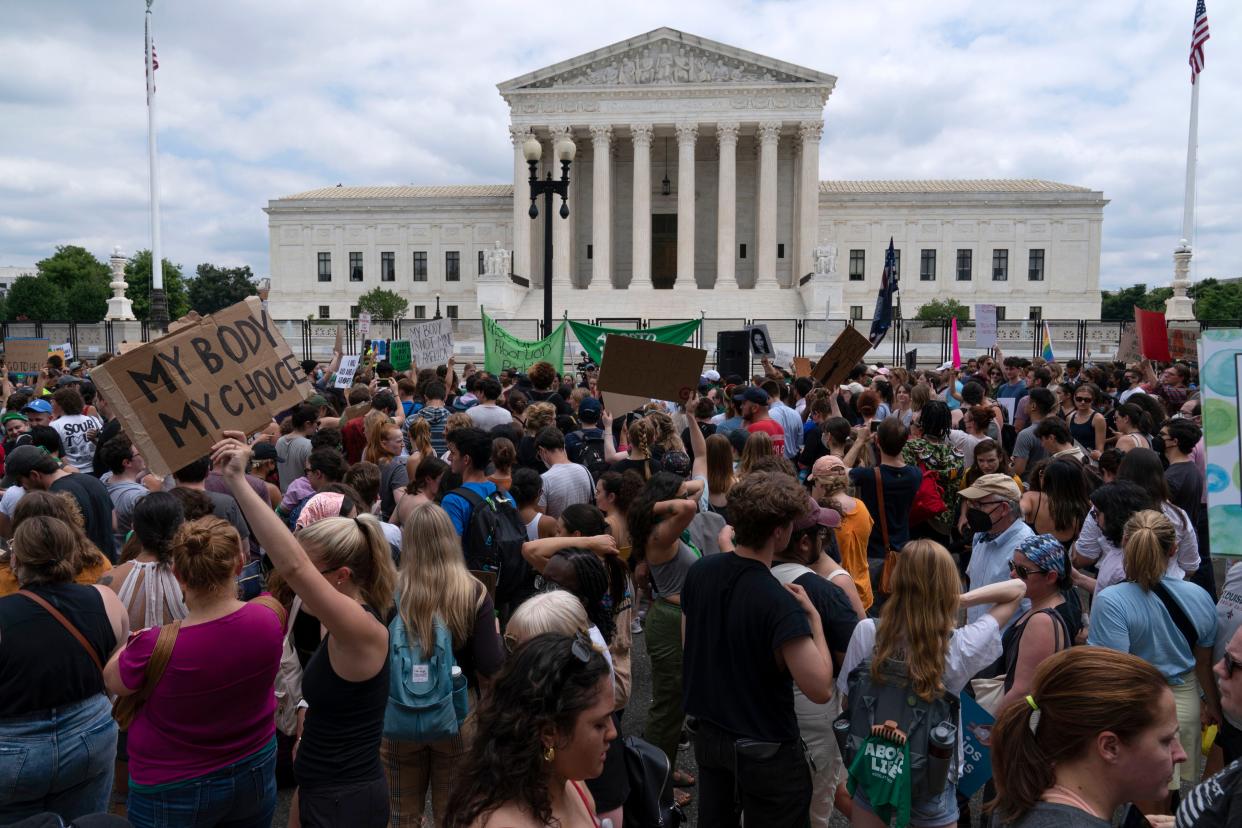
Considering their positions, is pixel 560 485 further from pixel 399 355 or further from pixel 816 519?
pixel 399 355

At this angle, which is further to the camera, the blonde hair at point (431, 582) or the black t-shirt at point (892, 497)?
the black t-shirt at point (892, 497)

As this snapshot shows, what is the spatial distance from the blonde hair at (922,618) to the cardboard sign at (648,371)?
4614mm

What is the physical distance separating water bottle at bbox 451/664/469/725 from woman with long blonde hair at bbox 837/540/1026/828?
1.59 m

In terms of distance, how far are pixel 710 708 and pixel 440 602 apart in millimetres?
1174

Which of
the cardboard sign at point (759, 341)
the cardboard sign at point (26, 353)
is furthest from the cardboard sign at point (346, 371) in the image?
the cardboard sign at point (26, 353)

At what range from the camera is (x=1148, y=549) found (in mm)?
4172

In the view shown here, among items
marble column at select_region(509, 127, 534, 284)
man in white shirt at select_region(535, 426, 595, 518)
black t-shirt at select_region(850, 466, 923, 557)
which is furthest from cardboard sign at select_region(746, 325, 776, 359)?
marble column at select_region(509, 127, 534, 284)

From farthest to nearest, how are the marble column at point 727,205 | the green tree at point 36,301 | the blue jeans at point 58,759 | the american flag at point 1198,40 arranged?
the green tree at point 36,301, the marble column at point 727,205, the american flag at point 1198,40, the blue jeans at point 58,759

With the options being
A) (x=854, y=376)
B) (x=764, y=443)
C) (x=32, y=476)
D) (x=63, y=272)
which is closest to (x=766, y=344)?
(x=854, y=376)

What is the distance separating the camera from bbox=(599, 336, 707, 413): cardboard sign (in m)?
8.08

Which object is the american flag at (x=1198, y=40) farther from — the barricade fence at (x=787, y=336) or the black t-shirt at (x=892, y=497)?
the black t-shirt at (x=892, y=497)

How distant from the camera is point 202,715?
10.9 feet

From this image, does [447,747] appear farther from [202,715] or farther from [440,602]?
[202,715]

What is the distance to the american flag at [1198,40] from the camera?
1186 inches
